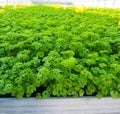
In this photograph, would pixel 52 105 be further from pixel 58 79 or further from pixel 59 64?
pixel 59 64

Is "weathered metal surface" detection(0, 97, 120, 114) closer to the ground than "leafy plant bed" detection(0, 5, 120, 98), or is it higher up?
closer to the ground

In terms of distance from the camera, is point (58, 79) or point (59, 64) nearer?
point (58, 79)

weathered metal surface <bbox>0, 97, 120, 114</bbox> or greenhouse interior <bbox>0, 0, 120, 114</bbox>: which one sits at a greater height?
greenhouse interior <bbox>0, 0, 120, 114</bbox>

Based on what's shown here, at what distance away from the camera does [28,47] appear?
2.23 metres

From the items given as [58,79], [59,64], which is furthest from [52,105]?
[59,64]

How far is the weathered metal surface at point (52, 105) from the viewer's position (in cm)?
176

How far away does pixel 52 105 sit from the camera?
1766mm

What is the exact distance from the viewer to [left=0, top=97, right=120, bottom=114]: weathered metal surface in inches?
69.1

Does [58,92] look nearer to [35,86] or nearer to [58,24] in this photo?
[35,86]

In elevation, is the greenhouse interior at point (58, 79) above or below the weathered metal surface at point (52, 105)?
above

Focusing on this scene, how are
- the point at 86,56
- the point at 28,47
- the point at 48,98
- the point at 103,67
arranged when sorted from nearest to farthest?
the point at 48,98, the point at 103,67, the point at 86,56, the point at 28,47

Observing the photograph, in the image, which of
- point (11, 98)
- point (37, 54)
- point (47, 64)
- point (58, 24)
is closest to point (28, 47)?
point (37, 54)

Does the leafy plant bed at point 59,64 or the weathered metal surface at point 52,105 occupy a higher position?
the leafy plant bed at point 59,64

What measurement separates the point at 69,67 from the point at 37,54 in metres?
0.35
